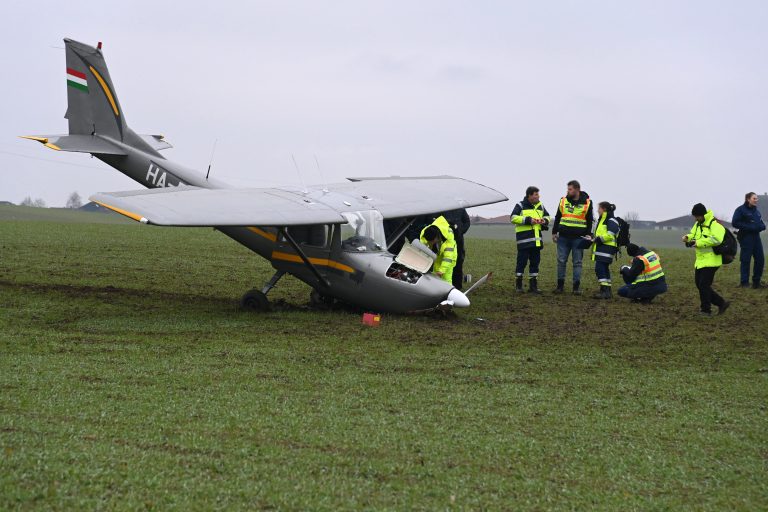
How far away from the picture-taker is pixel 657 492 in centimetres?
566

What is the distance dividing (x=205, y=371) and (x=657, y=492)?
5036 mm

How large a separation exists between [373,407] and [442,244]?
7.42 meters

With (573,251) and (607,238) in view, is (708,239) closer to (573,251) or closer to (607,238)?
(607,238)

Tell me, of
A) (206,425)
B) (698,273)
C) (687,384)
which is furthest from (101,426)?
(698,273)

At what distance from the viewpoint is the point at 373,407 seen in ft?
25.1

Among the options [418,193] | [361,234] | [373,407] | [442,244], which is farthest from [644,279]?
[373,407]

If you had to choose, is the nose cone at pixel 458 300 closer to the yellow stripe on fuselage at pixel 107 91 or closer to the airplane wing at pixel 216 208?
the airplane wing at pixel 216 208

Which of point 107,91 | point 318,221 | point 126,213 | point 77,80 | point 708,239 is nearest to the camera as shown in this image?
point 126,213

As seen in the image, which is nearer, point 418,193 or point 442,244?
point 442,244

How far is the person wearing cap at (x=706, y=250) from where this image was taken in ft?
48.2

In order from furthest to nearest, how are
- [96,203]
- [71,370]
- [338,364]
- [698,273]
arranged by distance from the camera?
[698,273], [96,203], [338,364], [71,370]

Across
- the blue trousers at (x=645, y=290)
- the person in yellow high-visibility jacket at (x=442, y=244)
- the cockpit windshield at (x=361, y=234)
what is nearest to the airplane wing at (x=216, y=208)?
the cockpit windshield at (x=361, y=234)

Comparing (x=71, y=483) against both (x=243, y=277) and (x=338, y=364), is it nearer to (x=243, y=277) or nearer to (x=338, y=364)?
(x=338, y=364)

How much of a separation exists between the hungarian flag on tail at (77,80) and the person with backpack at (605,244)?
11299 mm
